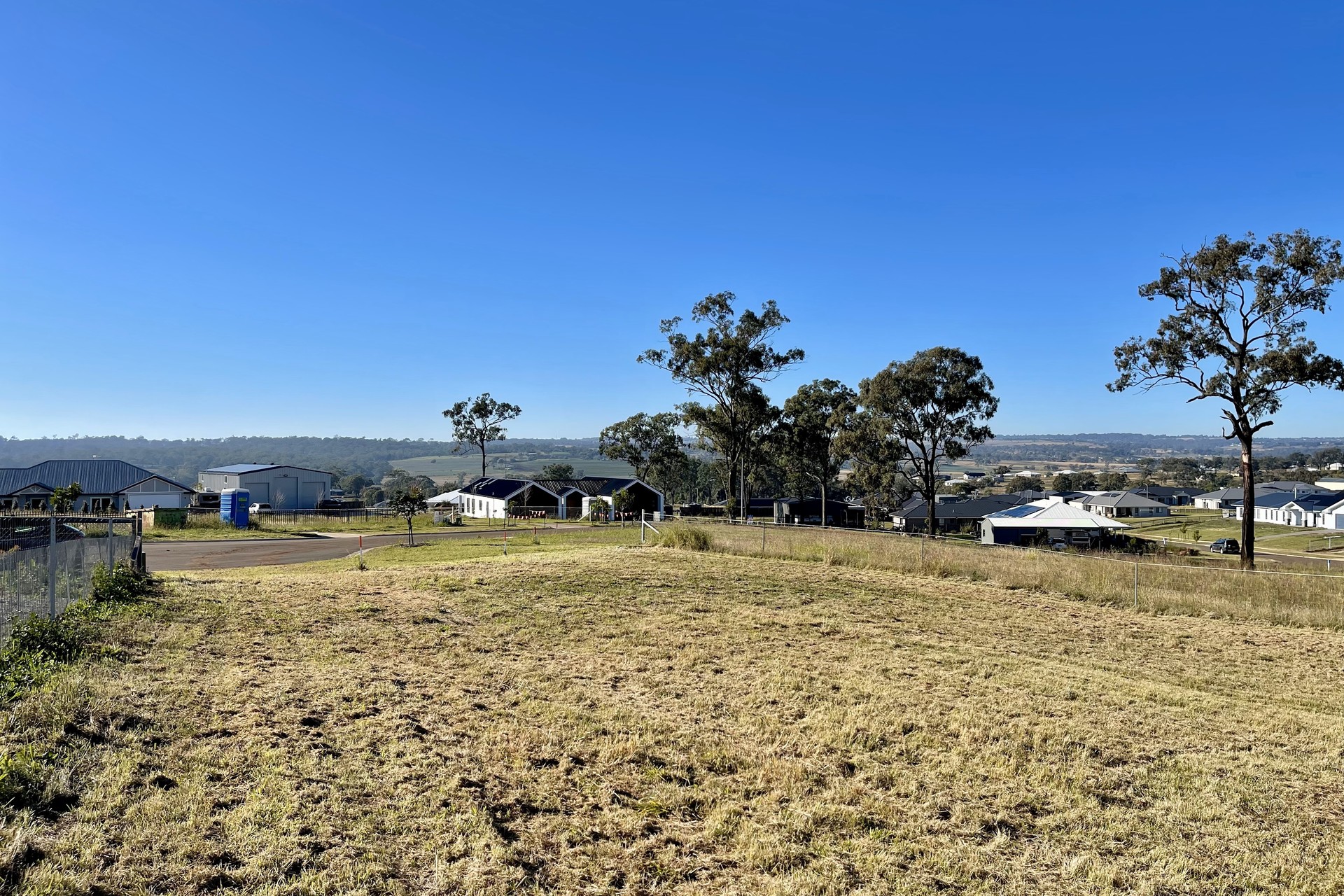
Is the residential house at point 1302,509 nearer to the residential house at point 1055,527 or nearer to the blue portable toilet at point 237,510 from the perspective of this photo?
the residential house at point 1055,527

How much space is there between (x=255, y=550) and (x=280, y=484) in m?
44.8

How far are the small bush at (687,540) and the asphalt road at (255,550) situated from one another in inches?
475

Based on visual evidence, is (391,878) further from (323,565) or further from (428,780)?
(323,565)

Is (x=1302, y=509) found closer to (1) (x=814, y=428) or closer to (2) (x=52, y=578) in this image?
(1) (x=814, y=428)

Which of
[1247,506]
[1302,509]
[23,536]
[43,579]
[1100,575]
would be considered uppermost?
[23,536]

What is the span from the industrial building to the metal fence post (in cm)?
6391

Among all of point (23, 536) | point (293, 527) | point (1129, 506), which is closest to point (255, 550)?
point (293, 527)

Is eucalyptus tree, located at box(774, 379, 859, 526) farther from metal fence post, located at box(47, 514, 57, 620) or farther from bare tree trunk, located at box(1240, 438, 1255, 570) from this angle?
metal fence post, located at box(47, 514, 57, 620)

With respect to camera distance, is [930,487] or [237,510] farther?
[930,487]

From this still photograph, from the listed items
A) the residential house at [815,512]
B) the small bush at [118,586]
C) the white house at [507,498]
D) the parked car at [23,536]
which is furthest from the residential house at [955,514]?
the parked car at [23,536]

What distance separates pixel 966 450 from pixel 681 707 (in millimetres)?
49251

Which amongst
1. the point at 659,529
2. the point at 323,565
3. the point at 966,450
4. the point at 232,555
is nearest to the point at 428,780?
the point at 323,565

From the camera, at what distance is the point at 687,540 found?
80.6 feet

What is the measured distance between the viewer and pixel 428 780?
245 inches
